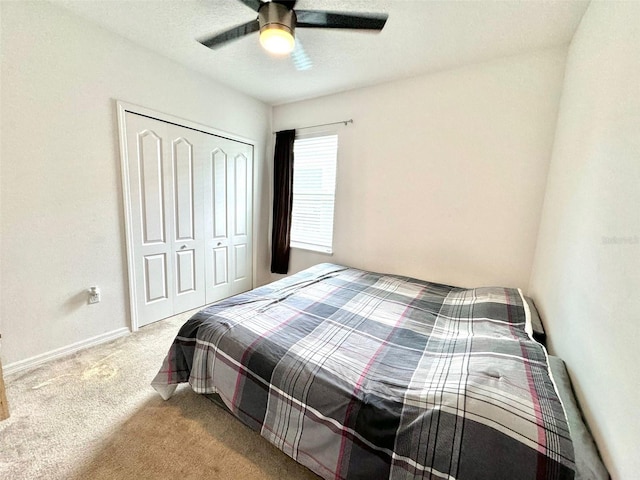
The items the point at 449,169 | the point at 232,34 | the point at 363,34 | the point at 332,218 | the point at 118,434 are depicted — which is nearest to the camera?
the point at 118,434

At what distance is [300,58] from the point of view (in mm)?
2184

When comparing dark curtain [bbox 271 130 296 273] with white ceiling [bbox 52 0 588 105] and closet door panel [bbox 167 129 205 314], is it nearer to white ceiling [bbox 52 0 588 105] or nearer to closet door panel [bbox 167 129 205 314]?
white ceiling [bbox 52 0 588 105]

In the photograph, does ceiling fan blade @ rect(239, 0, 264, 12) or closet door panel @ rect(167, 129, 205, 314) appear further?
closet door panel @ rect(167, 129, 205, 314)

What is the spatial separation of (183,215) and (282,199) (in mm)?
1183

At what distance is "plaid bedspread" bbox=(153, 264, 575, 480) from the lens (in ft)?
2.54

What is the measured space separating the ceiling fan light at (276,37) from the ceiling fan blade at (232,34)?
0.11 meters

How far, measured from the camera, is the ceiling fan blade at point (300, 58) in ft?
6.64

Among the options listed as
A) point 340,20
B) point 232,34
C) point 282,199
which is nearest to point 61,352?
point 282,199

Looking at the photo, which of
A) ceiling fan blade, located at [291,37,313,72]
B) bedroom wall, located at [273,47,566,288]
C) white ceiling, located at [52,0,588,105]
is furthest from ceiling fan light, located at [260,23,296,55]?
bedroom wall, located at [273,47,566,288]

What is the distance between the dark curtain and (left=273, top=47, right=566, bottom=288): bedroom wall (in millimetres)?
490

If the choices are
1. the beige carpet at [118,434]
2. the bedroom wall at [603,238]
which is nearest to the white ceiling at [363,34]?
the bedroom wall at [603,238]

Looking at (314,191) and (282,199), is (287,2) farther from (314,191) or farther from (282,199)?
(282,199)

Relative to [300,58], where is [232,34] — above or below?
below

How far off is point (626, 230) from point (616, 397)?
1.69 feet
